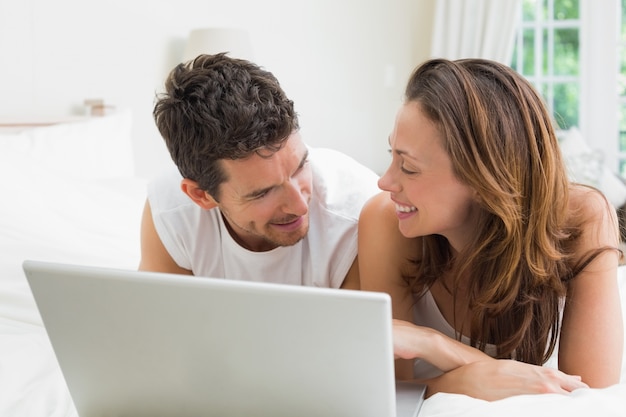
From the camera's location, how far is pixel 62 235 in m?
1.81

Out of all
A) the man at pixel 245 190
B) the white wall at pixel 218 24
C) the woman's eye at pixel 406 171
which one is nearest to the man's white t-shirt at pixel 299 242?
the man at pixel 245 190

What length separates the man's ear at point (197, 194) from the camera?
1538 mm

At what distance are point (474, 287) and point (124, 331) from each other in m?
0.71

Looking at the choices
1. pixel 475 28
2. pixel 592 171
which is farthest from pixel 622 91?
pixel 592 171

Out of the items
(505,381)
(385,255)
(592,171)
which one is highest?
(385,255)

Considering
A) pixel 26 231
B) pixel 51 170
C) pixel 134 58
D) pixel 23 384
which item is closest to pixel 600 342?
pixel 23 384

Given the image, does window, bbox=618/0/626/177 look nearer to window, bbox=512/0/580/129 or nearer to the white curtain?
window, bbox=512/0/580/129

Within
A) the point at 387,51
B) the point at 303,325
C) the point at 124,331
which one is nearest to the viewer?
the point at 303,325

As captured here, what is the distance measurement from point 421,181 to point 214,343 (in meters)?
0.52

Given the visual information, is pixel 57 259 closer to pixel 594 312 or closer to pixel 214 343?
pixel 214 343

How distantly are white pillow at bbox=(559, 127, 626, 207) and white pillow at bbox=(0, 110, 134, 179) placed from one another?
201 cm

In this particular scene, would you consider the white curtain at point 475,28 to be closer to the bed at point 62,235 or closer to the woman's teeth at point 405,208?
the bed at point 62,235

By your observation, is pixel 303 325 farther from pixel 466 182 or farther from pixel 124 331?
pixel 466 182

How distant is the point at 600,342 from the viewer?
1.32m
